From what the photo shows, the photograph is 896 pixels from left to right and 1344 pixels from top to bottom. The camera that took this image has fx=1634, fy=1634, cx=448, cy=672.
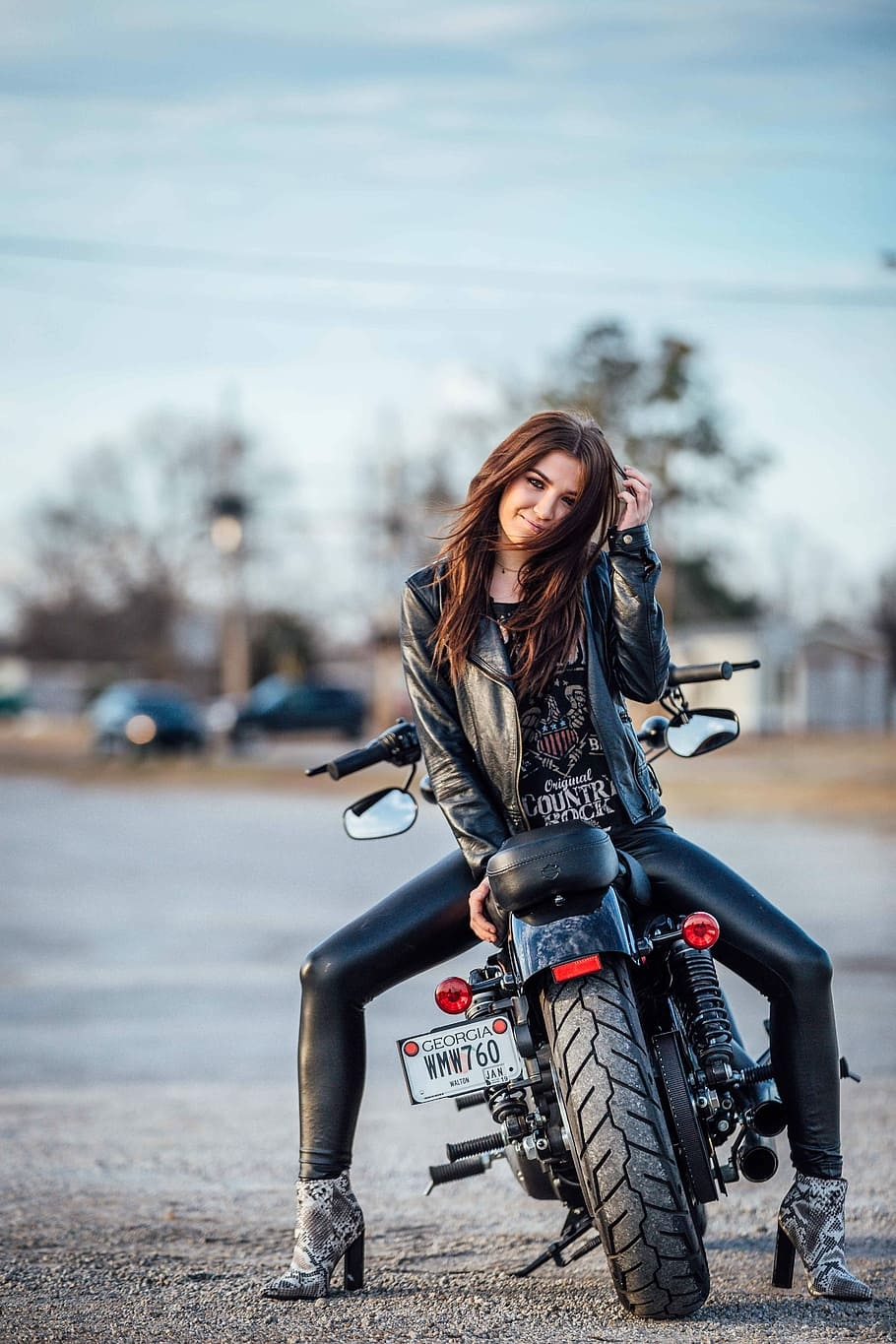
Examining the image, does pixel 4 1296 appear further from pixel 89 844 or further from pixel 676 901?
pixel 89 844

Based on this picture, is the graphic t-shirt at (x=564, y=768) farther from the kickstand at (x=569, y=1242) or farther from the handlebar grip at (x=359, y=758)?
the kickstand at (x=569, y=1242)

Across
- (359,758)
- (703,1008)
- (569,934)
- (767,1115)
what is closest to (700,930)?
(703,1008)

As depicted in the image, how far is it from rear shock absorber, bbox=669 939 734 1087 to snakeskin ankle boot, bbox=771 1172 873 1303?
369 mm

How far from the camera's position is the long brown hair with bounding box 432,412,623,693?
375cm

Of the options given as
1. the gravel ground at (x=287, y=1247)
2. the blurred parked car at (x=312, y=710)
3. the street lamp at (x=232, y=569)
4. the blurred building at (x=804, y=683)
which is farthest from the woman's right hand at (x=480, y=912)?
the blurred building at (x=804, y=683)

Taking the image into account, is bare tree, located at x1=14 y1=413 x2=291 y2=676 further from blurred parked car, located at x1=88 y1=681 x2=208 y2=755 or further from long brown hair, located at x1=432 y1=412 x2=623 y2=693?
long brown hair, located at x1=432 y1=412 x2=623 y2=693

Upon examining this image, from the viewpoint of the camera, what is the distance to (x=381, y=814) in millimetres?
4152

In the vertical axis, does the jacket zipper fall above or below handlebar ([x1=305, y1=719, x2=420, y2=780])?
below

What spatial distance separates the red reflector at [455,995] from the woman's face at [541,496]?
102 centimetres

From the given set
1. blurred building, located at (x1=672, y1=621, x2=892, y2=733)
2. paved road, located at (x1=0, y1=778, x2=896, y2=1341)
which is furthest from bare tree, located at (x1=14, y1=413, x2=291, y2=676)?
paved road, located at (x1=0, y1=778, x2=896, y2=1341)

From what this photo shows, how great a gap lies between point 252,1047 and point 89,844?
12.0 metres

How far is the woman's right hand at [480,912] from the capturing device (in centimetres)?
360

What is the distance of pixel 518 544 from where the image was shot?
12.6 feet

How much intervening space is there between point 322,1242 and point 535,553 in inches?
64.5
